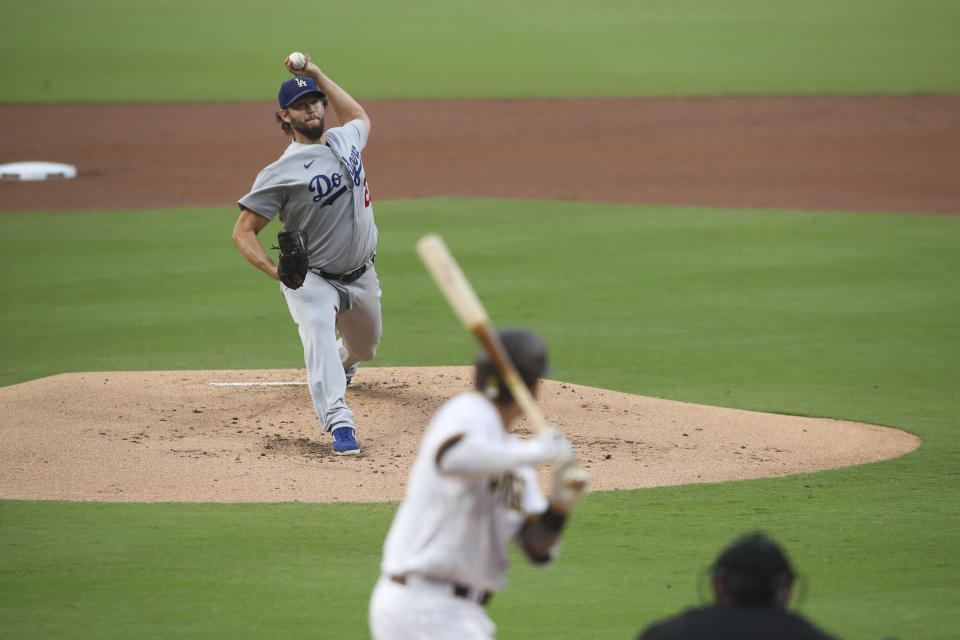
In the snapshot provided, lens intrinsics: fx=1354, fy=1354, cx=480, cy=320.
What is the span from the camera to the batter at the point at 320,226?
8320mm

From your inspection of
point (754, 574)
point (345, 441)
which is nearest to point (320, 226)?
point (345, 441)

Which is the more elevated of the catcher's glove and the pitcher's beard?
the pitcher's beard

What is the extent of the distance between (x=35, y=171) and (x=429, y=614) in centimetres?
2130

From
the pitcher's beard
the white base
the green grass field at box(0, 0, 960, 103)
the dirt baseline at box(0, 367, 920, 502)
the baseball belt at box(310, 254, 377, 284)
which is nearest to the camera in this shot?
the dirt baseline at box(0, 367, 920, 502)

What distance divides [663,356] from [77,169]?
650 inches

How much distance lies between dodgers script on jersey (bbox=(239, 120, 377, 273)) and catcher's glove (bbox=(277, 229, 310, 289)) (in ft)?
0.72

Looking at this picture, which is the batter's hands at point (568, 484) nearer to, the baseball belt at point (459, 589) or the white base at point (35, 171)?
the baseball belt at point (459, 589)

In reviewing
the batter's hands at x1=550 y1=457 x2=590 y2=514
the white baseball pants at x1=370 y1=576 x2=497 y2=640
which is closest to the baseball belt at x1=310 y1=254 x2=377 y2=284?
the white baseball pants at x1=370 y1=576 x2=497 y2=640

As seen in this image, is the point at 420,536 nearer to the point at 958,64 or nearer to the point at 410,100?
the point at 410,100

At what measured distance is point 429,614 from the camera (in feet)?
12.4

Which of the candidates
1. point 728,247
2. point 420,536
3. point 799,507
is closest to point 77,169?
point 728,247

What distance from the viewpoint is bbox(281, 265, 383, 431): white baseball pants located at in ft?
27.4

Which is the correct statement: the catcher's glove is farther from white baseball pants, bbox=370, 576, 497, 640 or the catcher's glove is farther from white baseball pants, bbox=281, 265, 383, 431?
white baseball pants, bbox=370, 576, 497, 640

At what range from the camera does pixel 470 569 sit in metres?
3.78
